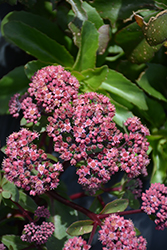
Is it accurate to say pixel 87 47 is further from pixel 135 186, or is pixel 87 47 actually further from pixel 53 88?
pixel 135 186

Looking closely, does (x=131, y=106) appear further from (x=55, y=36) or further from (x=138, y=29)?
(x=55, y=36)

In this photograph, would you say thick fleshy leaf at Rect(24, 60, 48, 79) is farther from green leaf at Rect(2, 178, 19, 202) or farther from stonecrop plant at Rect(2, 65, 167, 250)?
green leaf at Rect(2, 178, 19, 202)

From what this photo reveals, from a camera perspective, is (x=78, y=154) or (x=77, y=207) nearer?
(x=78, y=154)

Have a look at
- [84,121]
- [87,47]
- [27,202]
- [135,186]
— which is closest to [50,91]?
[84,121]

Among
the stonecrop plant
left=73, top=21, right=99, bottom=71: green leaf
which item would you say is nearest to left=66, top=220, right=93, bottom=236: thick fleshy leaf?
the stonecrop plant

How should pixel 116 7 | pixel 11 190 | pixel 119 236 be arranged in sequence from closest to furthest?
pixel 119 236, pixel 11 190, pixel 116 7
